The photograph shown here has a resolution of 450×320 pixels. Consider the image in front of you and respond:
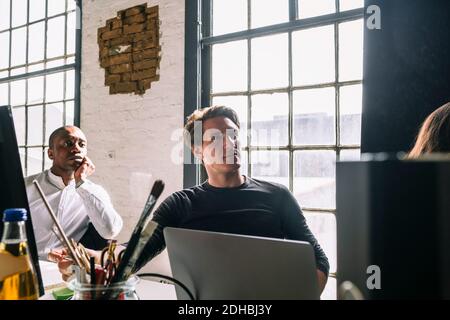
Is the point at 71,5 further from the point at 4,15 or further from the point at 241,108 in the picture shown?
the point at 241,108

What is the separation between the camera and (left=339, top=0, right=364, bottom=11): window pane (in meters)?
2.23

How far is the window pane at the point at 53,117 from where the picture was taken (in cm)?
359

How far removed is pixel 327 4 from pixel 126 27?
1544mm

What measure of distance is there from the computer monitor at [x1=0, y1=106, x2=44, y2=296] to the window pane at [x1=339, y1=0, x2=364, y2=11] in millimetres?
1994

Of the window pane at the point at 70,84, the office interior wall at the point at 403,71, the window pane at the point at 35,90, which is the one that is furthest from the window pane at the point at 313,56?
the window pane at the point at 35,90

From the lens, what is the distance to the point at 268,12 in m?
2.57

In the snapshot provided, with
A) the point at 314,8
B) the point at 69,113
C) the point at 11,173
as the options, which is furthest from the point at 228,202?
the point at 69,113

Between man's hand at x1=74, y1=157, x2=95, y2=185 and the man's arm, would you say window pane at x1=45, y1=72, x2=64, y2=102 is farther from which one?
the man's arm

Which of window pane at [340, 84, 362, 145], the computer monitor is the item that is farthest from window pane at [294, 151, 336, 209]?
the computer monitor

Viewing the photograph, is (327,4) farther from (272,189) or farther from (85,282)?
(85,282)

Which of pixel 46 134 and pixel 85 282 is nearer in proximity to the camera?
pixel 85 282

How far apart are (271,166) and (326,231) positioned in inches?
21.2
